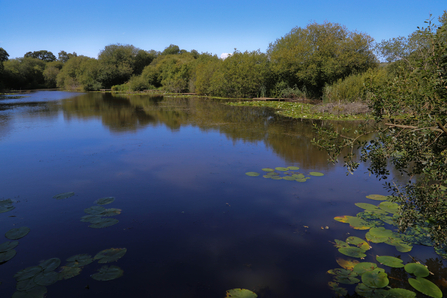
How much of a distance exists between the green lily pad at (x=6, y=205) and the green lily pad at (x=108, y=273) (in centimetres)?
298

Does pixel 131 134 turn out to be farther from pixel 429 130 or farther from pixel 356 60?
pixel 356 60

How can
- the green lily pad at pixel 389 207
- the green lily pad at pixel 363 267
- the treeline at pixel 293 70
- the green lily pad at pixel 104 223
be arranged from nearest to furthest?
the green lily pad at pixel 363 267 → the green lily pad at pixel 104 223 → the green lily pad at pixel 389 207 → the treeline at pixel 293 70

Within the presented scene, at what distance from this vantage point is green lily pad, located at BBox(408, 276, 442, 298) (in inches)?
127

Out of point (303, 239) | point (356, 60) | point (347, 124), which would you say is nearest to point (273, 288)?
point (303, 239)

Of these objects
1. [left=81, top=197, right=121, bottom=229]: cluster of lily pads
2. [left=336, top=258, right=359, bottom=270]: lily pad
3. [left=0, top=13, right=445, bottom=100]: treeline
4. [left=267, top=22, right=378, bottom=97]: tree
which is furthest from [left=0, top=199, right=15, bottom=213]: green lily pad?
[left=267, top=22, right=378, bottom=97]: tree

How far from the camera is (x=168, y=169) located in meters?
7.91

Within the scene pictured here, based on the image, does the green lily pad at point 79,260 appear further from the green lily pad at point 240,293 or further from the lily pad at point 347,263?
the lily pad at point 347,263

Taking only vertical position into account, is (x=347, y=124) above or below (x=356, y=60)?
below

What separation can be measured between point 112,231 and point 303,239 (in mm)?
3158

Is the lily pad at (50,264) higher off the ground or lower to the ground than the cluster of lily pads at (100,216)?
lower

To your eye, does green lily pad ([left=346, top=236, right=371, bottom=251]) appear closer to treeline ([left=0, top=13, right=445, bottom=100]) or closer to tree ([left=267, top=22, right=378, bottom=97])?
treeline ([left=0, top=13, right=445, bottom=100])

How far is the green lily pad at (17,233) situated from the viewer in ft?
14.7

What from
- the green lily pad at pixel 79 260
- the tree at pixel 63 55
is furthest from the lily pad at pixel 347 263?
the tree at pixel 63 55

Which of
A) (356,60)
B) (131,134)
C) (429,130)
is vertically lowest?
(131,134)
